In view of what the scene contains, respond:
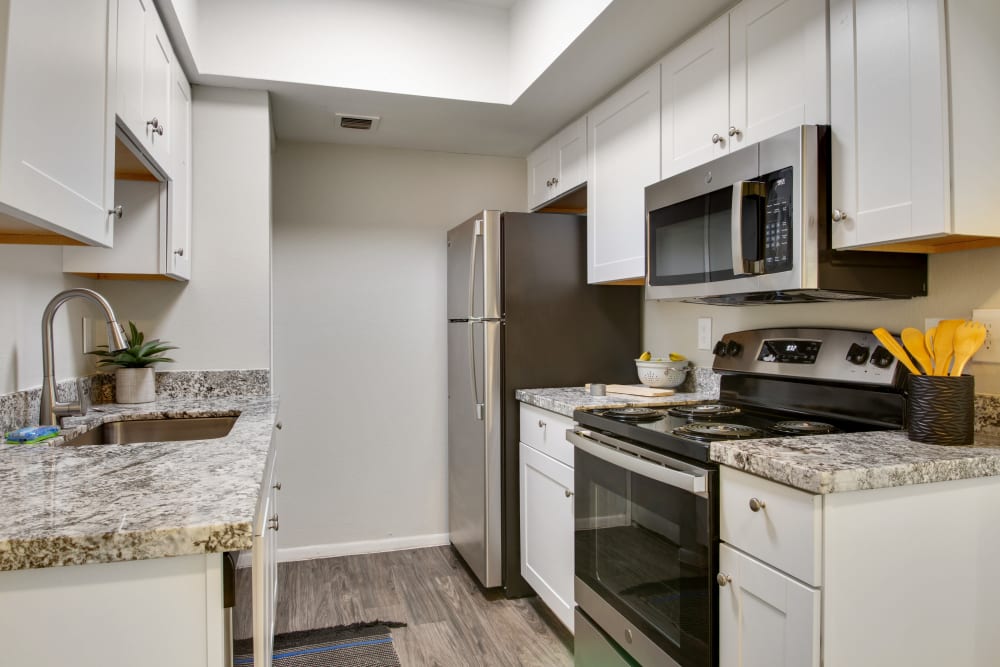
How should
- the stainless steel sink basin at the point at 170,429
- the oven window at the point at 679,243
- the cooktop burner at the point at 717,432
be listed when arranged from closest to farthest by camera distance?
the cooktop burner at the point at 717,432, the oven window at the point at 679,243, the stainless steel sink basin at the point at 170,429

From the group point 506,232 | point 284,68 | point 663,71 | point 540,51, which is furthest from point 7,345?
point 663,71

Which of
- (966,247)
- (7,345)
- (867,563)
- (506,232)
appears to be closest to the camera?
(867,563)

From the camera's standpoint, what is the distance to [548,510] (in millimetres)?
2389

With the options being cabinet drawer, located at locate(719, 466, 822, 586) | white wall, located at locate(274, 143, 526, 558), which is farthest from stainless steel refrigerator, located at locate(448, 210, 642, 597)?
cabinet drawer, located at locate(719, 466, 822, 586)

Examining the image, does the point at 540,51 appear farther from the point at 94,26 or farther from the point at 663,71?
the point at 94,26

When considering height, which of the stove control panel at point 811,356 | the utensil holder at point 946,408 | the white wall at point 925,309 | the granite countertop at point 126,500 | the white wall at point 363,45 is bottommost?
the granite countertop at point 126,500

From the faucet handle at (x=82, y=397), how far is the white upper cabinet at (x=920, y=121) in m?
2.12

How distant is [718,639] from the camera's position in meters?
1.38

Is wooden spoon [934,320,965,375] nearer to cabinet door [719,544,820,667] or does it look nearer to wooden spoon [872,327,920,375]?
wooden spoon [872,327,920,375]

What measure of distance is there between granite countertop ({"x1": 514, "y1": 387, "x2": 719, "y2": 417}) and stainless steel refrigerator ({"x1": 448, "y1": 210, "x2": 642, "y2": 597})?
0.52ft

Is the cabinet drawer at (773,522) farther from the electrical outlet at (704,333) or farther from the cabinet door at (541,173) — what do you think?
the cabinet door at (541,173)

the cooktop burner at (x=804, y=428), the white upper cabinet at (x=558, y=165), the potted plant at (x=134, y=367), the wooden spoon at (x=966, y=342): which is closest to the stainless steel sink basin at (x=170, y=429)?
the potted plant at (x=134, y=367)

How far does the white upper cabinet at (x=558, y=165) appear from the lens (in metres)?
2.81

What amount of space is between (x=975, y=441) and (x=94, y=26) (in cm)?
209
